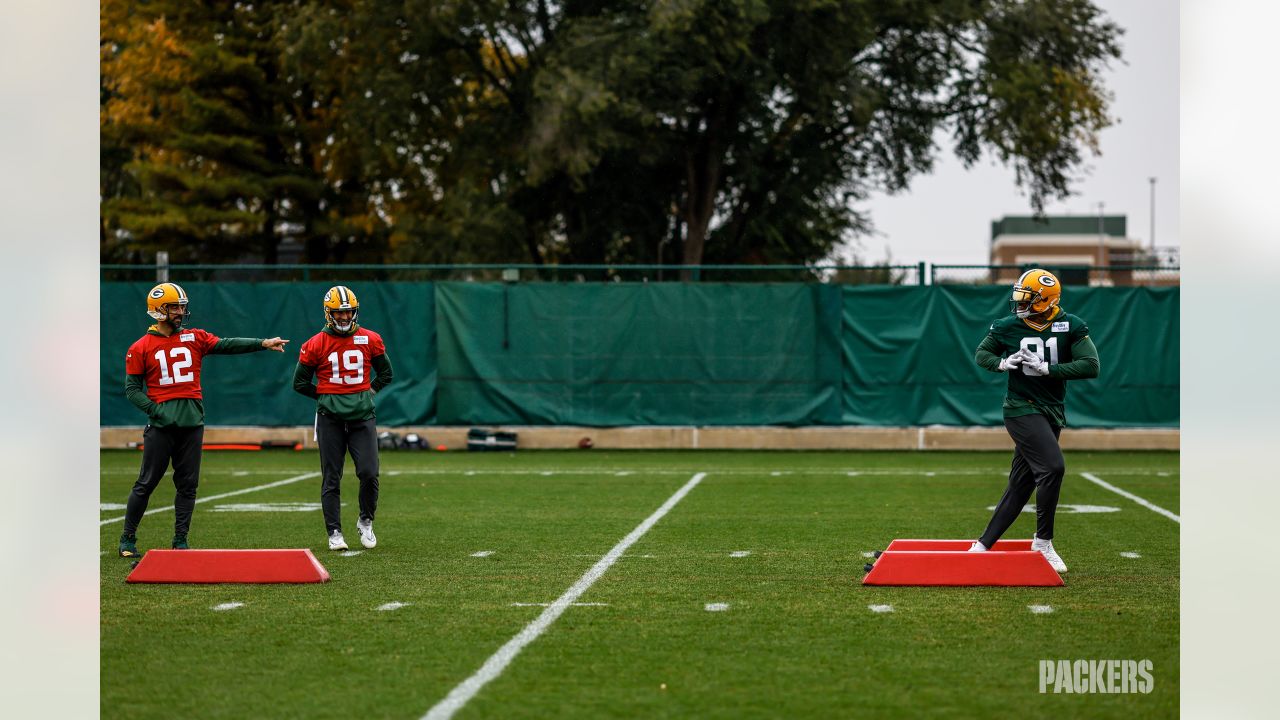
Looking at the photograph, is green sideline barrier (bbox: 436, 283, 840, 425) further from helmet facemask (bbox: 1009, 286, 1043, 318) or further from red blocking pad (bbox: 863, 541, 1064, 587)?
red blocking pad (bbox: 863, 541, 1064, 587)

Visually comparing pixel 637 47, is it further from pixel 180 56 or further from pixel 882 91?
pixel 180 56

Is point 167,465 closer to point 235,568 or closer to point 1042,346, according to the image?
point 235,568

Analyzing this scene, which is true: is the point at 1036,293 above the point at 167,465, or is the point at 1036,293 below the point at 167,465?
above

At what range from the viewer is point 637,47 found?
26203 millimetres

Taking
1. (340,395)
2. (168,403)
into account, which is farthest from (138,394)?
(340,395)

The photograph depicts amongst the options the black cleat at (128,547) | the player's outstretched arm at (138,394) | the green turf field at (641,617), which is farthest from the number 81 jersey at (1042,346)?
the black cleat at (128,547)

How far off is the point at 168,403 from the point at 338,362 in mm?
1331

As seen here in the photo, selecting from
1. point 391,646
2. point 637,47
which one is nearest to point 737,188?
point 637,47

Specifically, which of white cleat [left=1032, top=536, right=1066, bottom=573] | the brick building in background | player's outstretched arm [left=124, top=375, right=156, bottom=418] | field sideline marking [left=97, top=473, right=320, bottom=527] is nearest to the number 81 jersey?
white cleat [left=1032, top=536, right=1066, bottom=573]

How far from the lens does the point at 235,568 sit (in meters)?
8.83

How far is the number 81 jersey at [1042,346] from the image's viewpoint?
29.5 ft

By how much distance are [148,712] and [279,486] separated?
32.8 feet

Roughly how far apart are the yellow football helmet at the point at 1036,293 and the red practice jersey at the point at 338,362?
16.3 feet

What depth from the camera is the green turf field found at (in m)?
5.83
